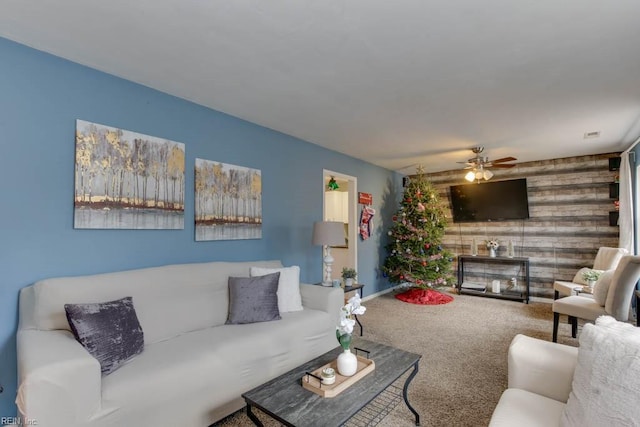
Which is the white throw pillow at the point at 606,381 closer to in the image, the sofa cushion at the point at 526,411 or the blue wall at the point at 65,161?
the sofa cushion at the point at 526,411

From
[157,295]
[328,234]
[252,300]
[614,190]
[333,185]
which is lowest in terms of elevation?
[252,300]

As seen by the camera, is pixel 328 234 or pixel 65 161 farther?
pixel 328 234

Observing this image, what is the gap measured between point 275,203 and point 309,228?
719 mm

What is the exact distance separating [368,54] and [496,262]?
5220mm

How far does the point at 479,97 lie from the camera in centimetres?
291

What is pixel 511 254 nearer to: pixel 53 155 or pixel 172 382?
pixel 172 382

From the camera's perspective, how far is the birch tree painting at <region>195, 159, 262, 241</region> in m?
3.03

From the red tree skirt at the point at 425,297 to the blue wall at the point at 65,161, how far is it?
3.01m

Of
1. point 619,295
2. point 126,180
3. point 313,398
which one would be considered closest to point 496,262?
point 619,295

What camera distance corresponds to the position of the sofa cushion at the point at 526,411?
1254 mm

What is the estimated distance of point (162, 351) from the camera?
1991 mm

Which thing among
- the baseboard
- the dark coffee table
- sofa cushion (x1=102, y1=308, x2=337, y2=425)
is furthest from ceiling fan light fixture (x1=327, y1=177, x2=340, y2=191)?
the dark coffee table

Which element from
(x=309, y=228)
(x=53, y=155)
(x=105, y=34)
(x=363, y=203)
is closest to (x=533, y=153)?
(x=363, y=203)

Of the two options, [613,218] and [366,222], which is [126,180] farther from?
[613,218]
